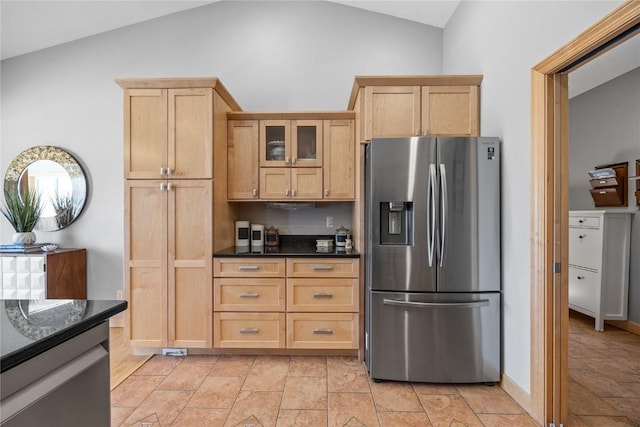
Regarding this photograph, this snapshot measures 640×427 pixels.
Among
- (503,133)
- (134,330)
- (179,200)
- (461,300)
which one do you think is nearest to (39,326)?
(179,200)

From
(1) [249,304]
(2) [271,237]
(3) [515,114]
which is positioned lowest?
(1) [249,304]

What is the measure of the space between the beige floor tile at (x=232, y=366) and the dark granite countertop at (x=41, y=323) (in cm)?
162

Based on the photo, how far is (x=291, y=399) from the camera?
6.76ft

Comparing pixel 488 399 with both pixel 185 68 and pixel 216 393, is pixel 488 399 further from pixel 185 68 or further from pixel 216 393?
pixel 185 68

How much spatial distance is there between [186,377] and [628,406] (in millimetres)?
3030

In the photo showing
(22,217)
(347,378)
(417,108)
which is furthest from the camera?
(22,217)

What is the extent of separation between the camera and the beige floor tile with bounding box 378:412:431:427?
1.83 metres

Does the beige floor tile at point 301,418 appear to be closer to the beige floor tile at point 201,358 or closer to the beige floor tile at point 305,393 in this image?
the beige floor tile at point 305,393

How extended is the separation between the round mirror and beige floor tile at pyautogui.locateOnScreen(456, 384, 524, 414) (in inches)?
161

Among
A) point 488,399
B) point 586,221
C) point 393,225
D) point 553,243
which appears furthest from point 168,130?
point 586,221

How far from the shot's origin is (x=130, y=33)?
3363 millimetres

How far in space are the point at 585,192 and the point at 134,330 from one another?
4.47m

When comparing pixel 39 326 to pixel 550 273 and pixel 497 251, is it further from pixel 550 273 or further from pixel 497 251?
pixel 497 251

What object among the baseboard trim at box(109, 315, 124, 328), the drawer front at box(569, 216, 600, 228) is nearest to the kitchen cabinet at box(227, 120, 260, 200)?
the baseboard trim at box(109, 315, 124, 328)
